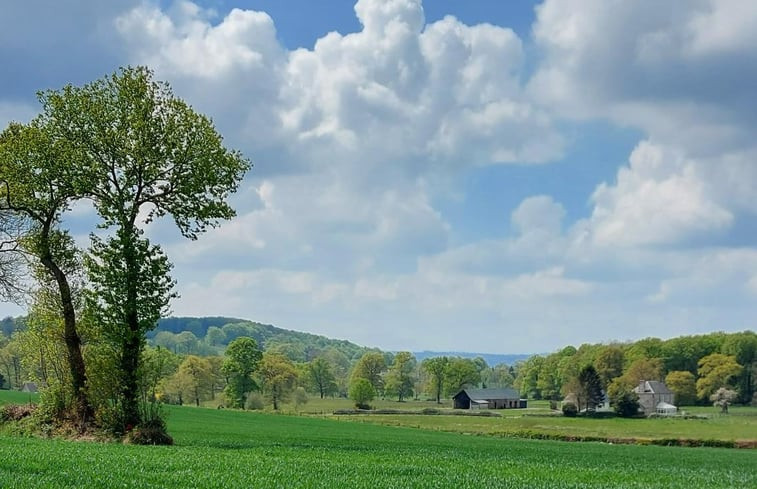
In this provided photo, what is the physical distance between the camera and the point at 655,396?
124 metres

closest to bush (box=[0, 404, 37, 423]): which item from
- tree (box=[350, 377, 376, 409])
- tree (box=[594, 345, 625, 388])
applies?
tree (box=[350, 377, 376, 409])

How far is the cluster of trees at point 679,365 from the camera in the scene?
403ft

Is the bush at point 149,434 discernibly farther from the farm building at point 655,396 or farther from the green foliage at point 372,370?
the green foliage at point 372,370

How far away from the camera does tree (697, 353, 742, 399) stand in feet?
400

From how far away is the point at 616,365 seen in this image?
471ft

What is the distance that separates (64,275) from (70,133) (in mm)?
7341

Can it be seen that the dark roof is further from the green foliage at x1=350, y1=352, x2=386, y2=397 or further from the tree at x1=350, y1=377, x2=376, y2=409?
the tree at x1=350, y1=377, x2=376, y2=409

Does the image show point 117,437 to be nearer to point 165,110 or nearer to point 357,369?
point 165,110

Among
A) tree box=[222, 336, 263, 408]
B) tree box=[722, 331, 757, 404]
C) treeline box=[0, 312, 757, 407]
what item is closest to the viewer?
tree box=[222, 336, 263, 408]

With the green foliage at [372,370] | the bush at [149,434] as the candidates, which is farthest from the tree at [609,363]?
the bush at [149,434]

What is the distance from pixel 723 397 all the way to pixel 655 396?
11.9 m

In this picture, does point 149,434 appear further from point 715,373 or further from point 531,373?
point 531,373

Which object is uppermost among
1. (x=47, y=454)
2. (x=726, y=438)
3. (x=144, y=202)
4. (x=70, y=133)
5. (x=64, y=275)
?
(x=70, y=133)

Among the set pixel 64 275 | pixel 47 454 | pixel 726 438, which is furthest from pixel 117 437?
pixel 726 438
